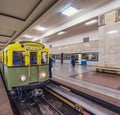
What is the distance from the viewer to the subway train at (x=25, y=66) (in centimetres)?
395

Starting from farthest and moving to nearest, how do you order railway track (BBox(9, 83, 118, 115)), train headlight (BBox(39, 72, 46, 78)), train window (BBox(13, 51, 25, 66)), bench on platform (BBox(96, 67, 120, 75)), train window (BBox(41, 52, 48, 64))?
bench on platform (BBox(96, 67, 120, 75)) < train window (BBox(41, 52, 48, 64)) < train headlight (BBox(39, 72, 46, 78)) < train window (BBox(13, 51, 25, 66)) < railway track (BBox(9, 83, 118, 115))

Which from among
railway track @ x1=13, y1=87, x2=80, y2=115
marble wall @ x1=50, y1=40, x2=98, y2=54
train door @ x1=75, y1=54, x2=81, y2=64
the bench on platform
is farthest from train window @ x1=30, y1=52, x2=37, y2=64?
train door @ x1=75, y1=54, x2=81, y2=64

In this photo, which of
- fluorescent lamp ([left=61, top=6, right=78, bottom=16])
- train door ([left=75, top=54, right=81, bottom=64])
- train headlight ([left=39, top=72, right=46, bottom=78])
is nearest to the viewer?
train headlight ([left=39, top=72, right=46, bottom=78])

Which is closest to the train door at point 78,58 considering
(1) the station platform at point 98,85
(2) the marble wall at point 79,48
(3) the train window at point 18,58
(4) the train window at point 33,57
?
(2) the marble wall at point 79,48

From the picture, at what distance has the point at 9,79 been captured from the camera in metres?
3.89

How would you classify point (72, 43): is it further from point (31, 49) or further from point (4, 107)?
point (4, 107)

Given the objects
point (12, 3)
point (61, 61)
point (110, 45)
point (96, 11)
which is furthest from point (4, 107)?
point (61, 61)

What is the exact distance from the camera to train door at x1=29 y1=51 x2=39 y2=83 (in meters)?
4.47

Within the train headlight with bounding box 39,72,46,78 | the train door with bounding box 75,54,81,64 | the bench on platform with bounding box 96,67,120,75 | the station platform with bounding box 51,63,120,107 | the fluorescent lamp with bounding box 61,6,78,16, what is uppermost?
the fluorescent lamp with bounding box 61,6,78,16

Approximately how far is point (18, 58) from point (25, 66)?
45 centimetres

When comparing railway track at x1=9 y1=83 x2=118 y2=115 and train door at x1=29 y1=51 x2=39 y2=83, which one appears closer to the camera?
railway track at x1=9 y1=83 x2=118 y2=115

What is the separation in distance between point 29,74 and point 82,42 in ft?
38.3

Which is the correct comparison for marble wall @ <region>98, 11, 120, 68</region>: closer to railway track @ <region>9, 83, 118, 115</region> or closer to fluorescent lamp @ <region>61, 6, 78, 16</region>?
fluorescent lamp @ <region>61, 6, 78, 16</region>

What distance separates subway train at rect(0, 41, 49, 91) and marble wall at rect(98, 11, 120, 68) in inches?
215
